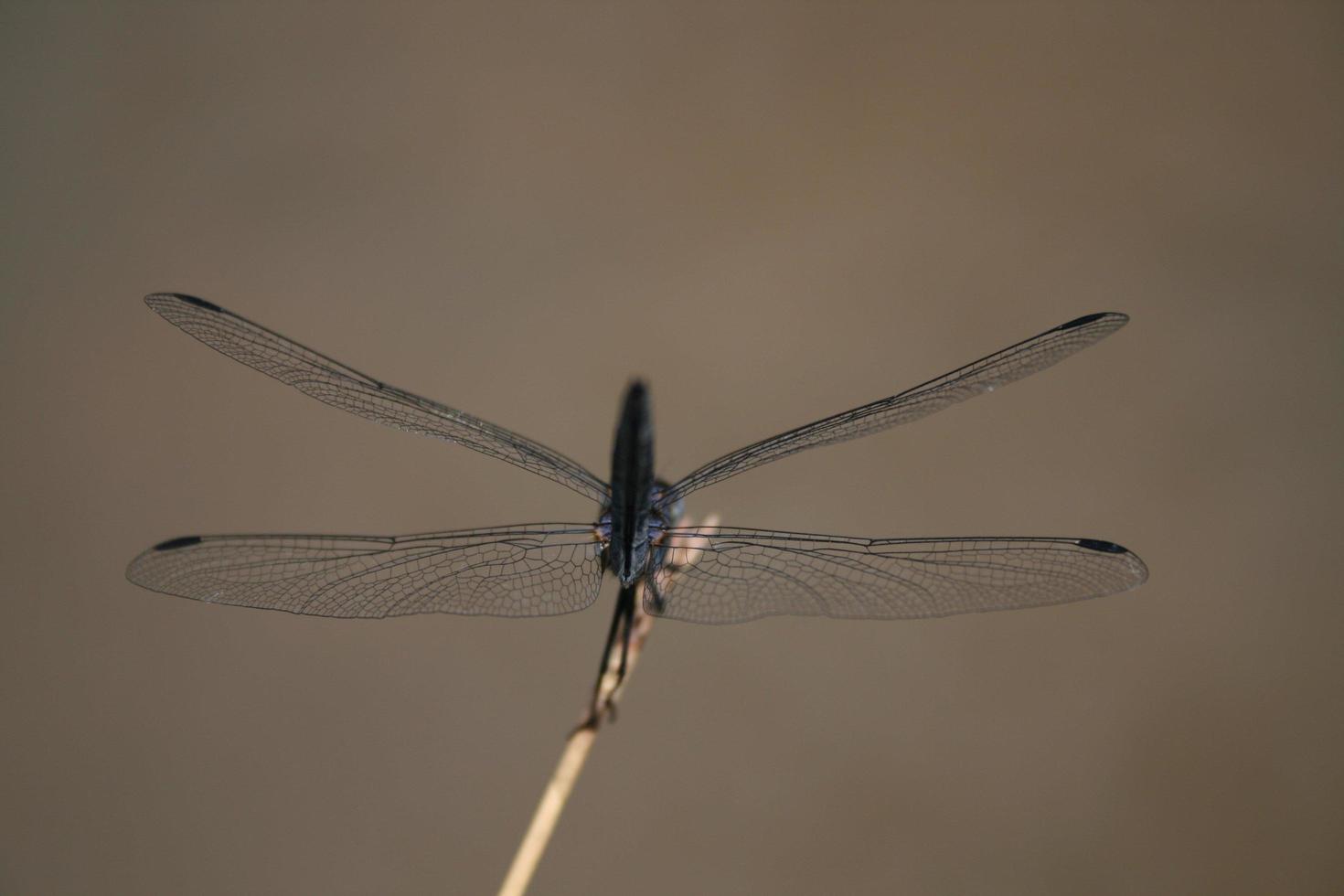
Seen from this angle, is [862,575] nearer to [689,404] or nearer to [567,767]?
[567,767]

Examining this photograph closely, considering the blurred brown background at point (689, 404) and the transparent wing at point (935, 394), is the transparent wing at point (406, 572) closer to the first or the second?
the transparent wing at point (935, 394)

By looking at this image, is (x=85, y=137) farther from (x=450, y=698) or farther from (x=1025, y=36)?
(x=1025, y=36)

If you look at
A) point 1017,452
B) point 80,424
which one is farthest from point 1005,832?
point 80,424

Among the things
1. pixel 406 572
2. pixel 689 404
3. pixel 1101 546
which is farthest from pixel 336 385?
pixel 689 404

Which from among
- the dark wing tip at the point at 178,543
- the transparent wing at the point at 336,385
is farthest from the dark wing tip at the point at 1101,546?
the dark wing tip at the point at 178,543

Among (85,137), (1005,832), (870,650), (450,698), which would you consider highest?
(85,137)
